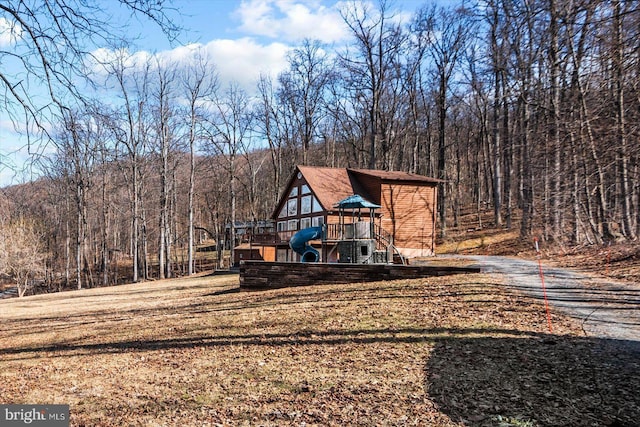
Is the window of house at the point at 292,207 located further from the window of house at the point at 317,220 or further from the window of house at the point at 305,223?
the window of house at the point at 317,220

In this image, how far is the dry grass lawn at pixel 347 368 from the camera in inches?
172

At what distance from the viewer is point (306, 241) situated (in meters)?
21.8

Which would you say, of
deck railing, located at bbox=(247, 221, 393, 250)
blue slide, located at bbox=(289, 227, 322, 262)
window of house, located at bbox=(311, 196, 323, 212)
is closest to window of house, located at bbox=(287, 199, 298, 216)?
deck railing, located at bbox=(247, 221, 393, 250)

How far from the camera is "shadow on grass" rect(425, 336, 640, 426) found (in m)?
4.01

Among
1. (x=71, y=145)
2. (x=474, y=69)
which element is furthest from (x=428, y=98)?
(x=71, y=145)

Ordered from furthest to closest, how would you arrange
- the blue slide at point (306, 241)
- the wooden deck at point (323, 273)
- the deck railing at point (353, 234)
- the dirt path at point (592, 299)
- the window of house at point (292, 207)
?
the window of house at point (292, 207) → the blue slide at point (306, 241) → the deck railing at point (353, 234) → the wooden deck at point (323, 273) → the dirt path at point (592, 299)

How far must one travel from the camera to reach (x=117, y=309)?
47.3 ft

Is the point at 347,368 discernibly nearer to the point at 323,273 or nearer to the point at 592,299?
the point at 592,299

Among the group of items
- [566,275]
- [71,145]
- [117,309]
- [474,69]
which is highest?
[474,69]

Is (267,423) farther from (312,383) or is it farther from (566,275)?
(566,275)

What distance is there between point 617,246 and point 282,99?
30.3 m

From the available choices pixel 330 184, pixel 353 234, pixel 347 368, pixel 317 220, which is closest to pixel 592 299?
pixel 347 368

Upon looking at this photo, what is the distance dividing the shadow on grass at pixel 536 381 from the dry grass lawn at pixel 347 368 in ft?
0.06

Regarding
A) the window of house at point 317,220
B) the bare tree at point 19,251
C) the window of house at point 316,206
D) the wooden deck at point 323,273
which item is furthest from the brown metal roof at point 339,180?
the bare tree at point 19,251
